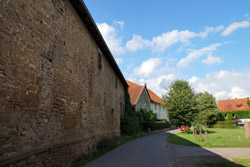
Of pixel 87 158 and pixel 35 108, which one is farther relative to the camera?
→ pixel 87 158

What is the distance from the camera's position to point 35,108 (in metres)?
5.49

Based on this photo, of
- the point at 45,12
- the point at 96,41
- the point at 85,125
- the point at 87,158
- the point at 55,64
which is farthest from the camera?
the point at 96,41

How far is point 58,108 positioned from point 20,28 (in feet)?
10.3

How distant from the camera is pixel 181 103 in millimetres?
23906

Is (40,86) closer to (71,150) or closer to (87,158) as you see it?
(71,150)

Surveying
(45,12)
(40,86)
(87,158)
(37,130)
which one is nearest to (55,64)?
(40,86)

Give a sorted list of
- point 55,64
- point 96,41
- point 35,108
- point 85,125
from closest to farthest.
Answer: point 35,108 < point 55,64 < point 85,125 < point 96,41

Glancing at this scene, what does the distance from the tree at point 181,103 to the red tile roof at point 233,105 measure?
2984cm

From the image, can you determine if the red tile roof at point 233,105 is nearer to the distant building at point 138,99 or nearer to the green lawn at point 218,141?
the distant building at point 138,99

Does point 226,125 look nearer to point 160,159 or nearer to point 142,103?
point 142,103

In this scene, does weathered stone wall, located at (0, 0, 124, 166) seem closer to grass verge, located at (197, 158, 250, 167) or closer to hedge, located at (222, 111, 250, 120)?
grass verge, located at (197, 158, 250, 167)

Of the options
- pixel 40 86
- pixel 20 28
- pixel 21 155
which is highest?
pixel 20 28

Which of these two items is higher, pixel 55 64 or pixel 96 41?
pixel 96 41

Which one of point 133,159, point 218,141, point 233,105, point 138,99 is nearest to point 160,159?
point 133,159
